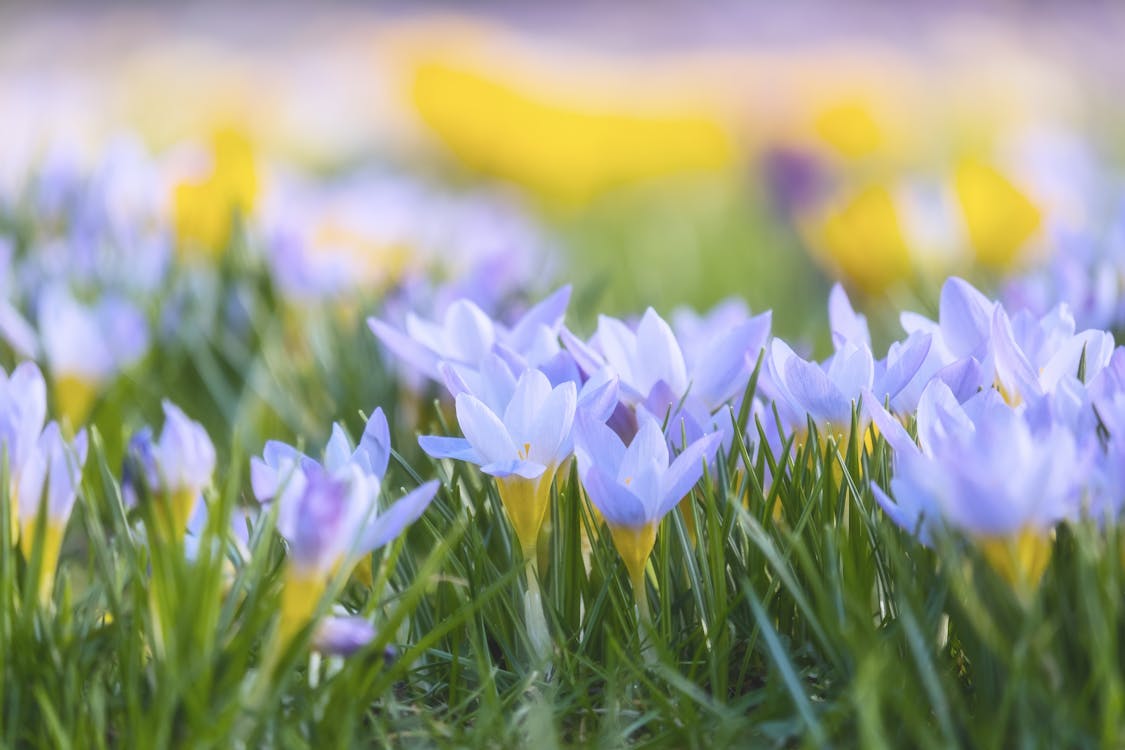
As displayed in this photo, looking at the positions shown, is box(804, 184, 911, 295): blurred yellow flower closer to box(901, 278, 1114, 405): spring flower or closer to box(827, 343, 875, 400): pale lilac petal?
box(901, 278, 1114, 405): spring flower

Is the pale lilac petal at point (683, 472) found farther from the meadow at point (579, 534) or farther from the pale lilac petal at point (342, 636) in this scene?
the pale lilac petal at point (342, 636)

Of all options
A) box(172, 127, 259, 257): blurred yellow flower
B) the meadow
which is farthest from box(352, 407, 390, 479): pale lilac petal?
box(172, 127, 259, 257): blurred yellow flower

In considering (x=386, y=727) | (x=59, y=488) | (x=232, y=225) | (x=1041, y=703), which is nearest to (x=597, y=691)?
(x=386, y=727)

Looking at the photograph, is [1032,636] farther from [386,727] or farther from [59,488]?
[59,488]

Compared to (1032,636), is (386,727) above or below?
below

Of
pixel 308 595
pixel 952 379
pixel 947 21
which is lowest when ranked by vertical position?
pixel 308 595

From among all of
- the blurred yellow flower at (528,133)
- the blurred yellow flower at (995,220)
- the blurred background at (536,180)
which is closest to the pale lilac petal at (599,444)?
the blurred background at (536,180)

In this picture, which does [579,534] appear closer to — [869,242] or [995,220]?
[869,242]
